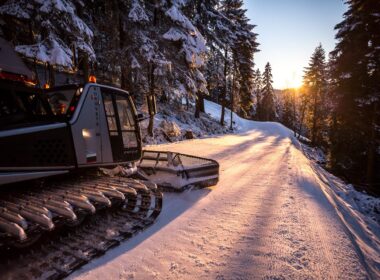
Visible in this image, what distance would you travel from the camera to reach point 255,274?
11.7 feet

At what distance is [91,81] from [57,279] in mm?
3521

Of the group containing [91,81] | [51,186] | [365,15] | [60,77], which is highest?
[365,15]

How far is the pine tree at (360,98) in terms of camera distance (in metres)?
16.6

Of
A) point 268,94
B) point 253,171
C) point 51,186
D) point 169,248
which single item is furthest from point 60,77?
point 268,94

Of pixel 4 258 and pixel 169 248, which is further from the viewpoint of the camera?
pixel 169 248

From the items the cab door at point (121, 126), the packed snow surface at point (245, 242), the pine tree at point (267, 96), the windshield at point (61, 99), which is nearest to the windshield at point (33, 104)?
the windshield at point (61, 99)

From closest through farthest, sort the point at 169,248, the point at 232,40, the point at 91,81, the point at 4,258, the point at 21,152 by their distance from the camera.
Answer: the point at 4,258 < the point at 21,152 < the point at 169,248 < the point at 91,81 < the point at 232,40

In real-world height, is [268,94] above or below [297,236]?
above

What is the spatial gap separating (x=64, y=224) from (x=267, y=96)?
75737 mm

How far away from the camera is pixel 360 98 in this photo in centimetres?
1714

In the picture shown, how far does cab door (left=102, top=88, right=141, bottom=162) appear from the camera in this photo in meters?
5.62

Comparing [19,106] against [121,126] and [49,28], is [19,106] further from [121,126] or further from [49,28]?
[49,28]

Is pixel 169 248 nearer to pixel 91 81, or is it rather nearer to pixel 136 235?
pixel 136 235

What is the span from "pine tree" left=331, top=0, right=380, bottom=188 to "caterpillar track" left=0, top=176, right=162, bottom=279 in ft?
52.5
